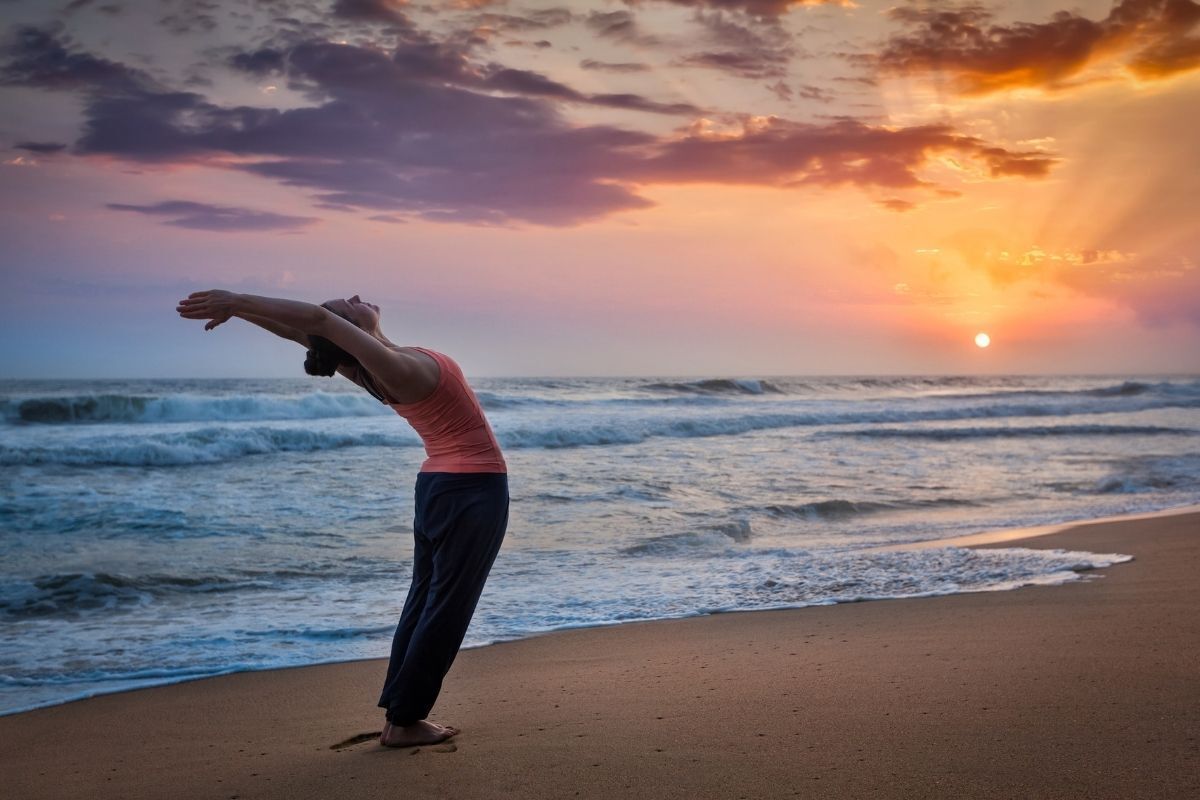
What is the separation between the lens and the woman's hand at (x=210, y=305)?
2.75 metres

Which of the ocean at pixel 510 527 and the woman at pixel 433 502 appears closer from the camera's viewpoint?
the woman at pixel 433 502

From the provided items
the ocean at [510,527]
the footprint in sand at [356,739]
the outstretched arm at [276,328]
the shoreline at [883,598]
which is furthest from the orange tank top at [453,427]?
the ocean at [510,527]

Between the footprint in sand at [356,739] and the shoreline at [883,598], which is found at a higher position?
the footprint in sand at [356,739]

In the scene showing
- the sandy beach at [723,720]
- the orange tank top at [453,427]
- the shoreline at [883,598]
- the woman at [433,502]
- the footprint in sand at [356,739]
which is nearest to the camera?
the sandy beach at [723,720]

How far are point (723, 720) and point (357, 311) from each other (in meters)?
2.10

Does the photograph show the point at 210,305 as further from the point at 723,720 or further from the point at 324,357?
the point at 723,720

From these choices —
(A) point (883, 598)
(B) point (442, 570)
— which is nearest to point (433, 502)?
(B) point (442, 570)

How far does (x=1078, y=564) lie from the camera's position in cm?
744

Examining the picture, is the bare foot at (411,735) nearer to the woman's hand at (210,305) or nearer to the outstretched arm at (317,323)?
the outstretched arm at (317,323)

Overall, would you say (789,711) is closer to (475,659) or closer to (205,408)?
(475,659)

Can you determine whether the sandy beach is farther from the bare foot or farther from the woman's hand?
the woman's hand

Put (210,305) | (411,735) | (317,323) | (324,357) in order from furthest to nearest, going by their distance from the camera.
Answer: (411,735), (324,357), (317,323), (210,305)

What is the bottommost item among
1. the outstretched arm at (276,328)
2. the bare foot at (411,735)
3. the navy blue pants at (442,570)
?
the bare foot at (411,735)

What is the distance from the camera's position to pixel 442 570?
3473 millimetres
